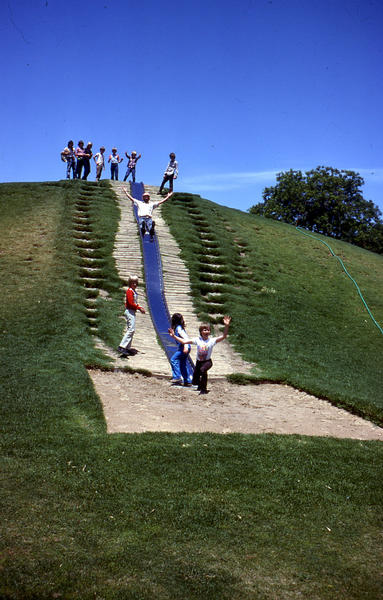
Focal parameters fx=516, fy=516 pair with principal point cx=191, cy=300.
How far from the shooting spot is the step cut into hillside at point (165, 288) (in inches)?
571

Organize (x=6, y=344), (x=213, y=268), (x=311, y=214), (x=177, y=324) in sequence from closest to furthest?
(x=177, y=324)
(x=6, y=344)
(x=213, y=268)
(x=311, y=214)

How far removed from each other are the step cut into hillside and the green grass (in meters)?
0.47

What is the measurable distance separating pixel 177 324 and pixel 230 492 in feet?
19.0

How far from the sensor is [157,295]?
19.4 metres

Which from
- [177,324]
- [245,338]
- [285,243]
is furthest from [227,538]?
[285,243]

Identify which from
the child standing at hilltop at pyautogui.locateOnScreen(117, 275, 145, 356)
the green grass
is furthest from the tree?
the child standing at hilltop at pyautogui.locateOnScreen(117, 275, 145, 356)

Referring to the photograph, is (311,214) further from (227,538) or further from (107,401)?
(227,538)

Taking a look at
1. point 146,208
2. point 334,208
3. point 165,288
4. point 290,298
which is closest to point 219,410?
point 165,288

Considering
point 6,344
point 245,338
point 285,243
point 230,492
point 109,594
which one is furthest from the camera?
point 285,243

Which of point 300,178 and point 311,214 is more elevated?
point 300,178

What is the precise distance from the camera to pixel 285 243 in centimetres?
2905

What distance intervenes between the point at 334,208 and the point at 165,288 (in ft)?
145

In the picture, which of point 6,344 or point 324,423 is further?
point 6,344

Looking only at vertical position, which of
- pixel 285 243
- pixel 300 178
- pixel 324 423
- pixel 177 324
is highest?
pixel 300 178
